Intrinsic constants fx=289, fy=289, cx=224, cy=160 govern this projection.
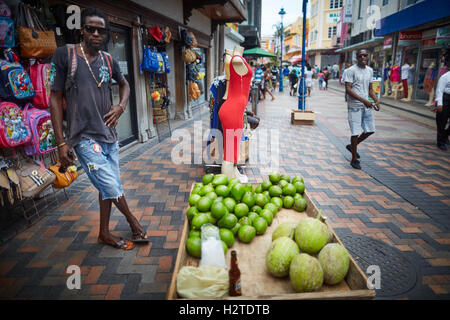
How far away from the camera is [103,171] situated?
2.74 meters

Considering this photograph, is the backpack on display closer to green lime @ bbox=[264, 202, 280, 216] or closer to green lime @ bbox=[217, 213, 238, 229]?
green lime @ bbox=[264, 202, 280, 216]

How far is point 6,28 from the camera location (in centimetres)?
314

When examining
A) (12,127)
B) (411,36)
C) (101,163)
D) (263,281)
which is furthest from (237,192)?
(411,36)

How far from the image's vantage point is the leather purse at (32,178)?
11.4 feet

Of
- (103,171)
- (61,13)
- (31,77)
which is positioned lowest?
(103,171)

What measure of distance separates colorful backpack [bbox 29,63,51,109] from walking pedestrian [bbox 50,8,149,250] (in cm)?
129

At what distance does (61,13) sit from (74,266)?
3.69 metres

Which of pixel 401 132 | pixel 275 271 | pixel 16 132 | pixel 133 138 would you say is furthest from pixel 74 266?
pixel 401 132

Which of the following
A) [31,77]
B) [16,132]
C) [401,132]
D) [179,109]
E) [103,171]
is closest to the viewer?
[103,171]

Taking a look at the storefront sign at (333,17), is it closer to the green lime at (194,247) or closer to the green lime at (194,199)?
the green lime at (194,199)

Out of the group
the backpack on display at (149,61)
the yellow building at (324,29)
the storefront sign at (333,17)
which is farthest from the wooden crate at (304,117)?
Answer: the storefront sign at (333,17)

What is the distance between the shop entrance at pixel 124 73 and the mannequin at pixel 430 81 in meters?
13.8

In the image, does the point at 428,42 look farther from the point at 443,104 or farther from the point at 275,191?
the point at 275,191
